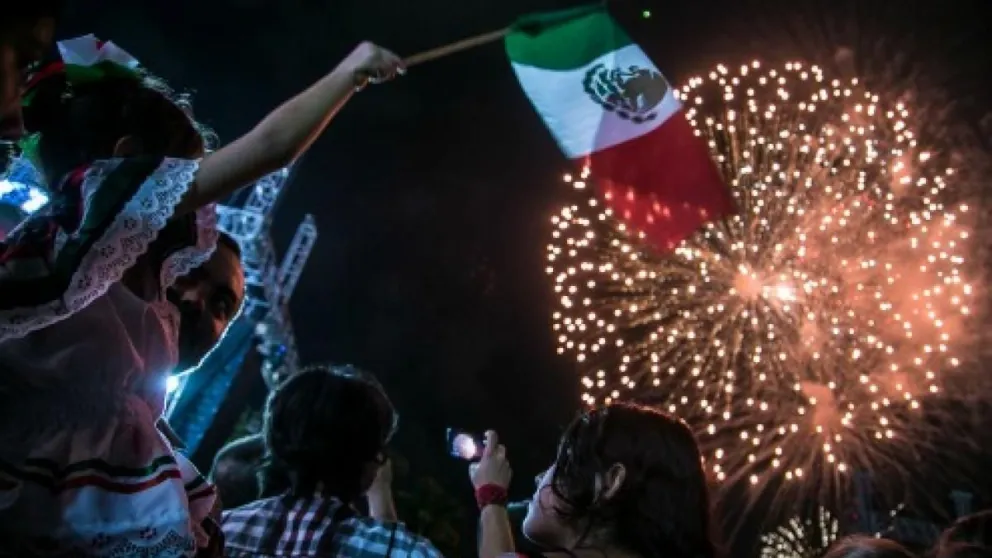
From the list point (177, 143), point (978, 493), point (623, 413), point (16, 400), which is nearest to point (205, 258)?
point (177, 143)

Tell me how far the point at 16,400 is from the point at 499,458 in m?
1.98

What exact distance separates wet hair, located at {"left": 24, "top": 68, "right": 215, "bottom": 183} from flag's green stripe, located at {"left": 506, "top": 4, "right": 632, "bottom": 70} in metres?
3.09

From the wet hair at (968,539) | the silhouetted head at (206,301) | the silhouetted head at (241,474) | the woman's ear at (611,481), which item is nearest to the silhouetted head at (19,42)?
the silhouetted head at (206,301)

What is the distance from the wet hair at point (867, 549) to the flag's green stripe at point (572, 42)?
3107 millimetres

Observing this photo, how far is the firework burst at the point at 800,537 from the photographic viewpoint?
16359 millimetres

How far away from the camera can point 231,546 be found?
2631 mm

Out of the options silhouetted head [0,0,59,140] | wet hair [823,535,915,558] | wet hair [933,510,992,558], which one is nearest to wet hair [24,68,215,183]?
silhouetted head [0,0,59,140]

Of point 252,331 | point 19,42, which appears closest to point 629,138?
point 19,42

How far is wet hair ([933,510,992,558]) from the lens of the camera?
2.84 metres

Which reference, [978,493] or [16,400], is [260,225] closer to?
[978,493]

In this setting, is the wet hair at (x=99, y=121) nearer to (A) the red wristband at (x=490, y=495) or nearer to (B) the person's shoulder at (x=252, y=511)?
(B) the person's shoulder at (x=252, y=511)

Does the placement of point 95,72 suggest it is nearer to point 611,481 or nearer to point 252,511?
point 252,511

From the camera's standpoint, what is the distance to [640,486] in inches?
95.5

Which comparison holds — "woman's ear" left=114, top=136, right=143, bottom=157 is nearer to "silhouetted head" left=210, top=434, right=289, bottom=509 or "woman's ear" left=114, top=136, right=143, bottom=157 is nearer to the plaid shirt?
the plaid shirt
